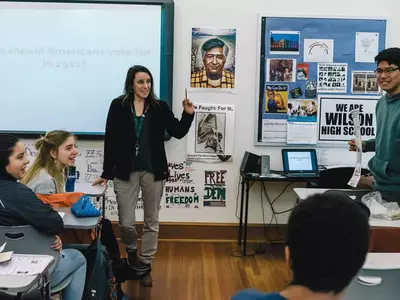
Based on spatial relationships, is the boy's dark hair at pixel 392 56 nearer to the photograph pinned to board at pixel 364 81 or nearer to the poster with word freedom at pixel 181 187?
the photograph pinned to board at pixel 364 81

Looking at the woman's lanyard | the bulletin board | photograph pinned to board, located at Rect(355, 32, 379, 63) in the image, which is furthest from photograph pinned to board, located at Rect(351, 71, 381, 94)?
the woman's lanyard

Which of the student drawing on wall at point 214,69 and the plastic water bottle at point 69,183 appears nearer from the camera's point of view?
the plastic water bottle at point 69,183

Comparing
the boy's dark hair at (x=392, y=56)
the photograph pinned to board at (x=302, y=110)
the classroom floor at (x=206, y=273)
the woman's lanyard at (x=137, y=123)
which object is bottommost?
the classroom floor at (x=206, y=273)

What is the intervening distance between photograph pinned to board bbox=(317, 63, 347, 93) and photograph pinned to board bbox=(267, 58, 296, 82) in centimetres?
24

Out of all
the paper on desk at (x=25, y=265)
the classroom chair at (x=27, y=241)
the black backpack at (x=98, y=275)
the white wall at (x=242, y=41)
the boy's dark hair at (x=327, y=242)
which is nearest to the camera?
the boy's dark hair at (x=327, y=242)

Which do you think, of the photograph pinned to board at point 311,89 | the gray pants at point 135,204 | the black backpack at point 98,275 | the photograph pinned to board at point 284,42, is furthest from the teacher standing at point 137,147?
the photograph pinned to board at point 311,89

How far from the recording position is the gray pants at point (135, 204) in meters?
3.22

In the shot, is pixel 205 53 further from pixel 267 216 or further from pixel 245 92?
pixel 267 216

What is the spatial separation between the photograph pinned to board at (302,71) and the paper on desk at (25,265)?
295 centimetres

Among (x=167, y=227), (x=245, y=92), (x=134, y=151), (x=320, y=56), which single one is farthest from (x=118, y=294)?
(x=320, y=56)

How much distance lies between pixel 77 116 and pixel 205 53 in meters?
1.24

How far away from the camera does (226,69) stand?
415 centimetres

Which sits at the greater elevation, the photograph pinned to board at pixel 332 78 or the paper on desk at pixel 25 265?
the photograph pinned to board at pixel 332 78

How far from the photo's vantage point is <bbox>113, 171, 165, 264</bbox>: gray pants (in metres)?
3.22
